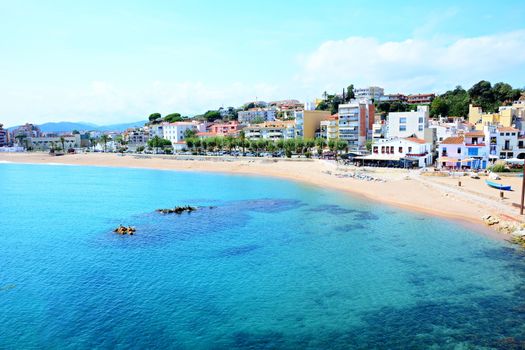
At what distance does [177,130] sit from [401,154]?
3509 inches

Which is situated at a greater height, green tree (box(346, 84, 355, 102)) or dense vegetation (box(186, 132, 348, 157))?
green tree (box(346, 84, 355, 102))

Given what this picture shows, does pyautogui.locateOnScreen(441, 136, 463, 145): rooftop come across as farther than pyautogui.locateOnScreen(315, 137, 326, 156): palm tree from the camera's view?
No

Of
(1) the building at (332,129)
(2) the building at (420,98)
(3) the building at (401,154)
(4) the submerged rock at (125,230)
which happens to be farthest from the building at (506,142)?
(2) the building at (420,98)

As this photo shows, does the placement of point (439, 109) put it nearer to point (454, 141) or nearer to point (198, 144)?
point (454, 141)

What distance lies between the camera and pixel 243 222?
37.4 metres

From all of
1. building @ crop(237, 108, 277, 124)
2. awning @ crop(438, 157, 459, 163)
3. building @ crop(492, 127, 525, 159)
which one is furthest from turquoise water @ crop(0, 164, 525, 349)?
building @ crop(237, 108, 277, 124)

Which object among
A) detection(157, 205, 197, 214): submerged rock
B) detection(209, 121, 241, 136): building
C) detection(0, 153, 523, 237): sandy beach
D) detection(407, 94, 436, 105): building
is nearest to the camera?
detection(0, 153, 523, 237): sandy beach

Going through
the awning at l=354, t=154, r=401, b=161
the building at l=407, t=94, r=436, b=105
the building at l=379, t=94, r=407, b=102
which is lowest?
the awning at l=354, t=154, r=401, b=161

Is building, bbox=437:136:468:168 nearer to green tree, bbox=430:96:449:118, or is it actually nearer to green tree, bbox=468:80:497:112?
green tree, bbox=430:96:449:118

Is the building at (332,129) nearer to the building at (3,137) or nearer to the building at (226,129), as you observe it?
the building at (226,129)

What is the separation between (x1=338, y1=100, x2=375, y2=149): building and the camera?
312 ft

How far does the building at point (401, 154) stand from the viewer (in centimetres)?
6450

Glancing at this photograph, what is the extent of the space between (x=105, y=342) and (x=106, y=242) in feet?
53.0

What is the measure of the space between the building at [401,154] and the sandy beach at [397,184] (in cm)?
405
